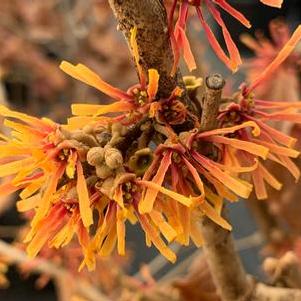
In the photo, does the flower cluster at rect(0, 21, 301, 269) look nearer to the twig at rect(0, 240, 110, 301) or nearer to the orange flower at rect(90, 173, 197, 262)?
the orange flower at rect(90, 173, 197, 262)

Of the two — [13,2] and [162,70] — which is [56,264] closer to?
[162,70]

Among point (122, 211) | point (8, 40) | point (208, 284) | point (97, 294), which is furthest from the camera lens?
point (8, 40)

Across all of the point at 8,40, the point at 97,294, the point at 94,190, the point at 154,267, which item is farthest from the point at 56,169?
the point at 8,40

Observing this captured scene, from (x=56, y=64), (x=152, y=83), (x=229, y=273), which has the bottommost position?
(x=56, y=64)

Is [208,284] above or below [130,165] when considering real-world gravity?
below

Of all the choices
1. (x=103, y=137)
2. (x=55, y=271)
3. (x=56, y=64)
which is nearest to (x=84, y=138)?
(x=103, y=137)

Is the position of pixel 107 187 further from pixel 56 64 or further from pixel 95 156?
pixel 56 64

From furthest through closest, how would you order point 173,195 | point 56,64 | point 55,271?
1. point 56,64
2. point 55,271
3. point 173,195
